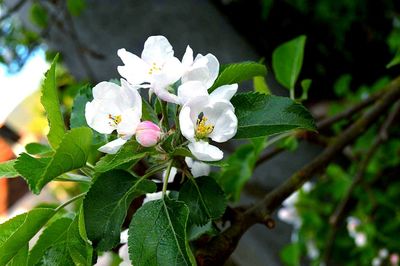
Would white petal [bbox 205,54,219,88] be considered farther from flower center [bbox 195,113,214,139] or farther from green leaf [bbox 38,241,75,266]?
green leaf [bbox 38,241,75,266]

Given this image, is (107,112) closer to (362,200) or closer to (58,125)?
(58,125)

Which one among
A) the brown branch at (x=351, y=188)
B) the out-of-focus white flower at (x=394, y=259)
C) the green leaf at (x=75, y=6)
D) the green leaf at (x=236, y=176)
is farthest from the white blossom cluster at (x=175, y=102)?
the out-of-focus white flower at (x=394, y=259)

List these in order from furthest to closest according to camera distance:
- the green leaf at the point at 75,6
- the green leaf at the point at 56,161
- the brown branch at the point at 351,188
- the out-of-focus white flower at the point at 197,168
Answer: the green leaf at the point at 75,6
the brown branch at the point at 351,188
the out-of-focus white flower at the point at 197,168
the green leaf at the point at 56,161

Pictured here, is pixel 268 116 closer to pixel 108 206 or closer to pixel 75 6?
pixel 108 206

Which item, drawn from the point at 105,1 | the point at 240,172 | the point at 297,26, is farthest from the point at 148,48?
the point at 297,26

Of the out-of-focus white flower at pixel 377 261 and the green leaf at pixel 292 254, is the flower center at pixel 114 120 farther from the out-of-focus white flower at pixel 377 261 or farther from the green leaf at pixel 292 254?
the out-of-focus white flower at pixel 377 261

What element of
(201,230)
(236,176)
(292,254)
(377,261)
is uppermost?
(201,230)

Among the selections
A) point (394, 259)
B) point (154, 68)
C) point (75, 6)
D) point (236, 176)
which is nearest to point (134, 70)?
point (154, 68)
